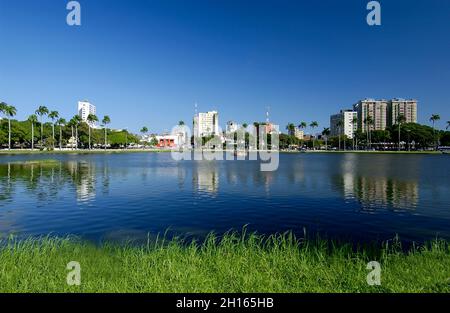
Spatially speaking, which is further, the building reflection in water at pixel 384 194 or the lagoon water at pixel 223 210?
the building reflection in water at pixel 384 194

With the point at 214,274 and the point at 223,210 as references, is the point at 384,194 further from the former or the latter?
the point at 214,274

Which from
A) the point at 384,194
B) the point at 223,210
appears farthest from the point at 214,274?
the point at 384,194

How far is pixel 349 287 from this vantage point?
34.8ft

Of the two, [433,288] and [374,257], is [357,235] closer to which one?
[374,257]

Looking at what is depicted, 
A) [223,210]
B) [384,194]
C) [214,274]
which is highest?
[214,274]

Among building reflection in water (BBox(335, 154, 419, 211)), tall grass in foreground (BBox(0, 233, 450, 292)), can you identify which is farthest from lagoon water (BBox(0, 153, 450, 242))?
tall grass in foreground (BBox(0, 233, 450, 292))

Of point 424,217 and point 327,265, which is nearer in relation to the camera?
point 327,265

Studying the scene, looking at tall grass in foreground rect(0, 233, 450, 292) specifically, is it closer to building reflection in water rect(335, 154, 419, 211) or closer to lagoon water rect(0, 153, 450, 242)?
lagoon water rect(0, 153, 450, 242)

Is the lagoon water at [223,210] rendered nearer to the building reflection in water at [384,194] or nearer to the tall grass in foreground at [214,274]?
the building reflection in water at [384,194]

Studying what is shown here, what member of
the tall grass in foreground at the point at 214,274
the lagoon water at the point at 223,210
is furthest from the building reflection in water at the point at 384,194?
the tall grass in foreground at the point at 214,274

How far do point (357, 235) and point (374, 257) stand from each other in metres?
5.96

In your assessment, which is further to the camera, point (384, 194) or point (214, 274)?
point (384, 194)
